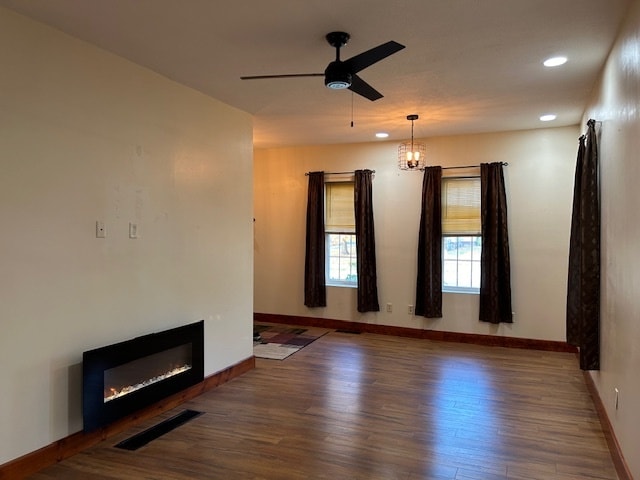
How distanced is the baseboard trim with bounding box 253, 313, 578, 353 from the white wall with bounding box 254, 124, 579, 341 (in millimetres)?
75

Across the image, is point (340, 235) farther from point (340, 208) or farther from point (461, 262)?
point (461, 262)

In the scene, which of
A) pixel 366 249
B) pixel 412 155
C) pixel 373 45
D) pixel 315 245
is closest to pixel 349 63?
pixel 373 45

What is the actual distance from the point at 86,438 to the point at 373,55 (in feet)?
10.1

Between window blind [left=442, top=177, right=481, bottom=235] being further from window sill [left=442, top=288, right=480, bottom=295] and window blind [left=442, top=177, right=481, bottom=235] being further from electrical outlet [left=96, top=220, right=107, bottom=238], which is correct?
electrical outlet [left=96, top=220, right=107, bottom=238]

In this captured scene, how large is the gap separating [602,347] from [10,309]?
402 cm

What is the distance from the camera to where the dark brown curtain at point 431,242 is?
6.24 meters

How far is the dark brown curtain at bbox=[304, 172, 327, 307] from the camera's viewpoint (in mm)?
6969

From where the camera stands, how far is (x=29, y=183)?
278cm

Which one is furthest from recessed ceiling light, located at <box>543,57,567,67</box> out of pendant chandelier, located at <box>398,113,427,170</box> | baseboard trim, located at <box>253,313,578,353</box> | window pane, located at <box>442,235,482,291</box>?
baseboard trim, located at <box>253,313,578,353</box>

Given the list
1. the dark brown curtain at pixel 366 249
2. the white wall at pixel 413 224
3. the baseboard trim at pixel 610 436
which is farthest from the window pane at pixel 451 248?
the baseboard trim at pixel 610 436

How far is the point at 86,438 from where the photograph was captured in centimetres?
315

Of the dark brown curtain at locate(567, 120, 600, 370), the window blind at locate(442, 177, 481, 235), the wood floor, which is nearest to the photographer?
the wood floor

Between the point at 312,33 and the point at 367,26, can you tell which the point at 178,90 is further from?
the point at 367,26

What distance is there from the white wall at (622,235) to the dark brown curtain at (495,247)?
2.27 m
